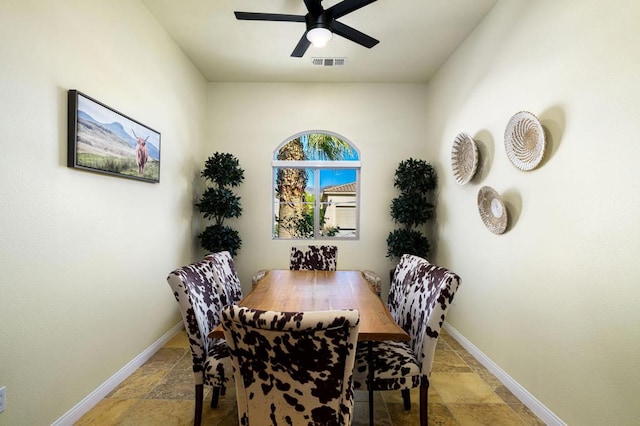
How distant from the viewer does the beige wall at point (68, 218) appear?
1547mm

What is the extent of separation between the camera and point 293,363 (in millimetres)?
1079

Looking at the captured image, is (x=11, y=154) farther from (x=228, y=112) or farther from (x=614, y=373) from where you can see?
(x=614, y=373)

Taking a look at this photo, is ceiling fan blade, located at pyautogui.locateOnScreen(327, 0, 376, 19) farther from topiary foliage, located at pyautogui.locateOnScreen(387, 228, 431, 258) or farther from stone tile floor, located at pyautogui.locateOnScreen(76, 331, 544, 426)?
stone tile floor, located at pyautogui.locateOnScreen(76, 331, 544, 426)

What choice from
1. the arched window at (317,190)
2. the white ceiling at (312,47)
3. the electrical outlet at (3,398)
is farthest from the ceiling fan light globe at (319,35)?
the electrical outlet at (3,398)

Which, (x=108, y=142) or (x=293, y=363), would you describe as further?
(x=108, y=142)

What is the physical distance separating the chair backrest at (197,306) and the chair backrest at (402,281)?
1231 millimetres

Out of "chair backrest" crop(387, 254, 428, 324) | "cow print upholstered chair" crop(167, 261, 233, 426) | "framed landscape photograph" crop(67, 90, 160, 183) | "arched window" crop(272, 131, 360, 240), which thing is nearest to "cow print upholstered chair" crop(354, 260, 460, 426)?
"chair backrest" crop(387, 254, 428, 324)

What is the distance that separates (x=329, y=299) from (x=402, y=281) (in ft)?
1.98

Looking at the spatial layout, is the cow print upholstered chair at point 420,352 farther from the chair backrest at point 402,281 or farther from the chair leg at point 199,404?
the chair leg at point 199,404

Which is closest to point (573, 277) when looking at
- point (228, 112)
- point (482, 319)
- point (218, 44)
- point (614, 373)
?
point (614, 373)

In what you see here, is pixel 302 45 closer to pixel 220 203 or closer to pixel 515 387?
pixel 220 203

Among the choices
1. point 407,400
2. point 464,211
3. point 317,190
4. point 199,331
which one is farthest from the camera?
point 317,190

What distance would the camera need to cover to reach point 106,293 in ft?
7.25

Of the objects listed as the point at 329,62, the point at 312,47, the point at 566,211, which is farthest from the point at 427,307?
the point at 329,62
